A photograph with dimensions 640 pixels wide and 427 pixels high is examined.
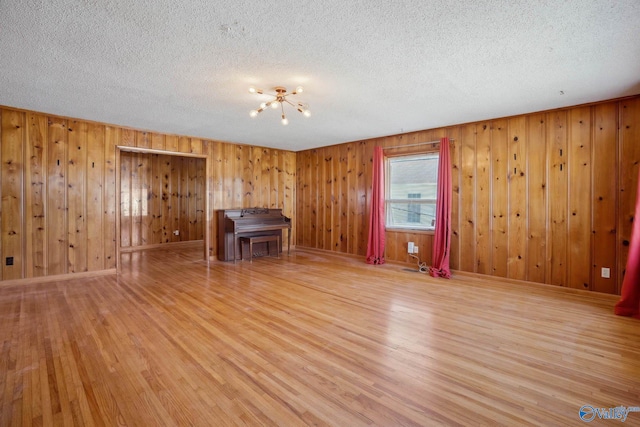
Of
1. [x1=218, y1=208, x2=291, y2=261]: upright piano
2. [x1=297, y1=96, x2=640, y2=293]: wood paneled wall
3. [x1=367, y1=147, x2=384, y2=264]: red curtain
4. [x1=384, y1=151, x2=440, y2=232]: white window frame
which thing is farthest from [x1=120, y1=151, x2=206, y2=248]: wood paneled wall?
[x1=297, y1=96, x2=640, y2=293]: wood paneled wall

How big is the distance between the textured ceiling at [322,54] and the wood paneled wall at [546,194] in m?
0.40

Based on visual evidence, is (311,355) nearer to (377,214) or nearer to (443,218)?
(443,218)

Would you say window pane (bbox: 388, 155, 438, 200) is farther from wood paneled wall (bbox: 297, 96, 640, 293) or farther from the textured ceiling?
the textured ceiling

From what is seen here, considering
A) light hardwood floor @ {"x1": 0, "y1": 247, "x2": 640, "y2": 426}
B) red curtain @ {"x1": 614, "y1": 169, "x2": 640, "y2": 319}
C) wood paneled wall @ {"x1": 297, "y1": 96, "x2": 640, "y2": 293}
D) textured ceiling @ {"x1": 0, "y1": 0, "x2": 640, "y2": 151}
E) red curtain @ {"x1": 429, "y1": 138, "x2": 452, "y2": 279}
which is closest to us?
light hardwood floor @ {"x1": 0, "y1": 247, "x2": 640, "y2": 426}

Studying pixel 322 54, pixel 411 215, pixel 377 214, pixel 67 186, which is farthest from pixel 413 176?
pixel 67 186

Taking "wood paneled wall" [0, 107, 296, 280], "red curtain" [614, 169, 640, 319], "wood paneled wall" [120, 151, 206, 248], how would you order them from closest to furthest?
"red curtain" [614, 169, 640, 319], "wood paneled wall" [0, 107, 296, 280], "wood paneled wall" [120, 151, 206, 248]

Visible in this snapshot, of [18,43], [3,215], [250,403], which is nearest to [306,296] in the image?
[250,403]

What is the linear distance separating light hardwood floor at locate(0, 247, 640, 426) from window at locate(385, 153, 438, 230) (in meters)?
1.56

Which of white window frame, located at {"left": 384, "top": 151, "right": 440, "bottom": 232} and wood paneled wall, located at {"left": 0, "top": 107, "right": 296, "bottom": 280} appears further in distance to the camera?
white window frame, located at {"left": 384, "top": 151, "right": 440, "bottom": 232}

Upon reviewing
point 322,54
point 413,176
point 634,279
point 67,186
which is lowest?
point 634,279

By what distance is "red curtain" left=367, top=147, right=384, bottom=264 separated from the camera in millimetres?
5395

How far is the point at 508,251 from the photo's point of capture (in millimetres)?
4195

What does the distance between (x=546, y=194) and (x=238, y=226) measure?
15.9 ft

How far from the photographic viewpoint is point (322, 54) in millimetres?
2396
